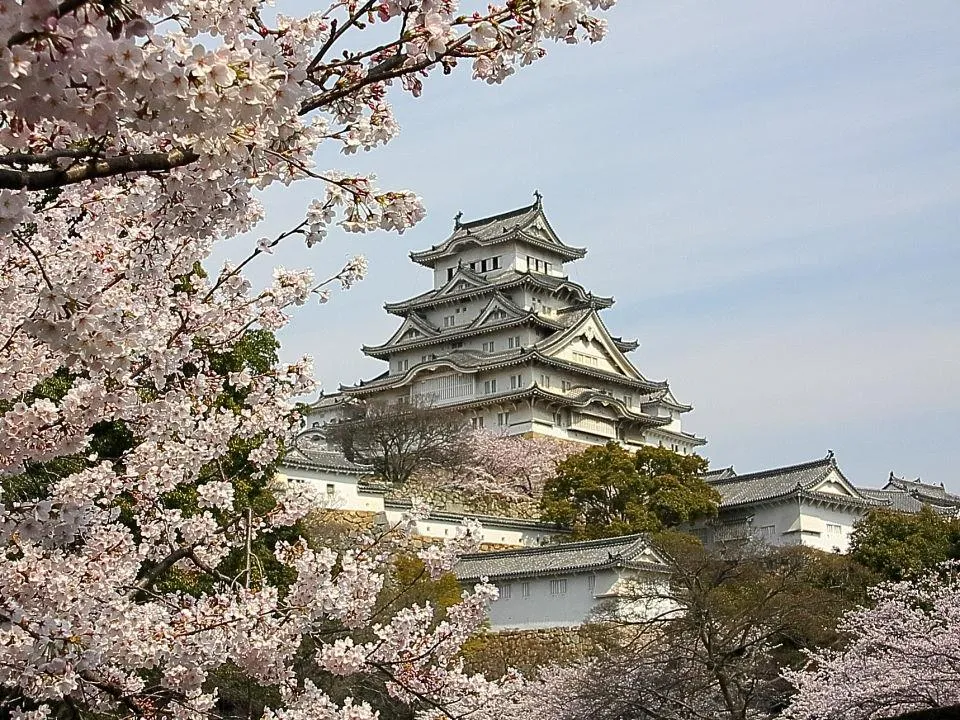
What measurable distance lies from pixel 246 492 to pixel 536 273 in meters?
34.9

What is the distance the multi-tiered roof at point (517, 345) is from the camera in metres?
44.2

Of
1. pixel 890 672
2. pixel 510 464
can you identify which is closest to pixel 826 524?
pixel 510 464

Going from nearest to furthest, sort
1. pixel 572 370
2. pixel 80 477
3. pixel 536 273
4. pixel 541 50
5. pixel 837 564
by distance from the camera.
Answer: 1. pixel 541 50
2. pixel 80 477
3. pixel 837 564
4. pixel 572 370
5. pixel 536 273

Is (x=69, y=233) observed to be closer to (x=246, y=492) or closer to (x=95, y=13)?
(x=95, y=13)

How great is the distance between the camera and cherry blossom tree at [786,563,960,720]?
1431cm

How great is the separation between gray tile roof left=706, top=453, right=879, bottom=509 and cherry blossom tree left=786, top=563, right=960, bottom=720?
1931cm

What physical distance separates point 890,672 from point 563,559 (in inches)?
497

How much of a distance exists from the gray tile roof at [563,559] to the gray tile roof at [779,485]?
10.6m

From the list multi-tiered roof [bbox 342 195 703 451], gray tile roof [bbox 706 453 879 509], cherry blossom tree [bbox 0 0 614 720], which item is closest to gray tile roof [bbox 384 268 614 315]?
multi-tiered roof [bbox 342 195 703 451]

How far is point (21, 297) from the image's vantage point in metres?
4.70

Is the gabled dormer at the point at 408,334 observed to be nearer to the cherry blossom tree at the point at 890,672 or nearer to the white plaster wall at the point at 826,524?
the white plaster wall at the point at 826,524

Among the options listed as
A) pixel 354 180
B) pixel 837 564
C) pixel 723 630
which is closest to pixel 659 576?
pixel 837 564

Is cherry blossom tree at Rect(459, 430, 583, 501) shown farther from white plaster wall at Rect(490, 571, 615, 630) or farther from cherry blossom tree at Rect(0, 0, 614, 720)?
cherry blossom tree at Rect(0, 0, 614, 720)

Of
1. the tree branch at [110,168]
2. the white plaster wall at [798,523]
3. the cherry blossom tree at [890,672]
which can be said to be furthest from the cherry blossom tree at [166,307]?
the white plaster wall at [798,523]
